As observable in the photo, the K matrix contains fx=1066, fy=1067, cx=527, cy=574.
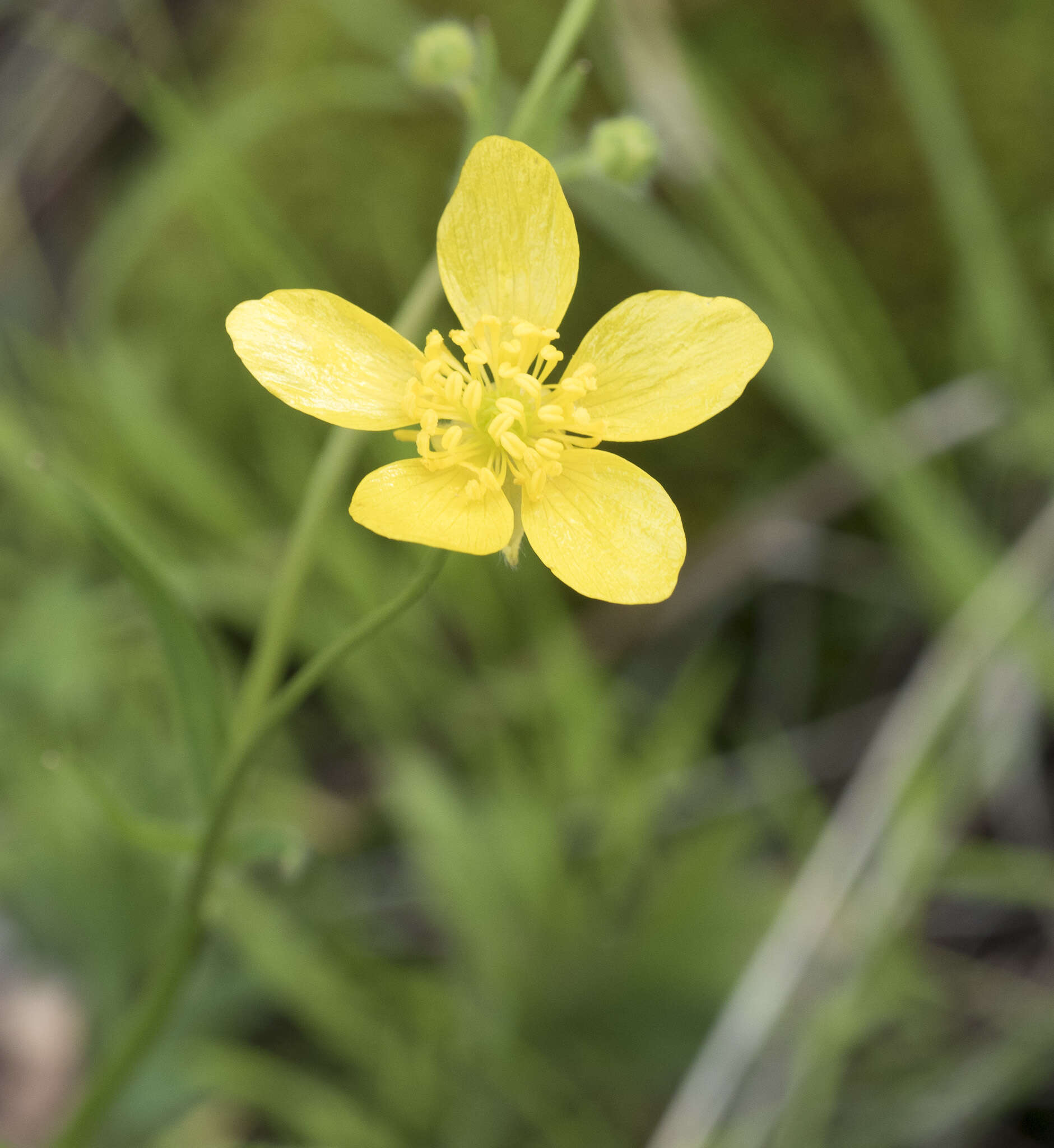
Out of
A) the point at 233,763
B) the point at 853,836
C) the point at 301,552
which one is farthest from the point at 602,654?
the point at 233,763

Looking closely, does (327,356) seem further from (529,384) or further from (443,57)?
(443,57)

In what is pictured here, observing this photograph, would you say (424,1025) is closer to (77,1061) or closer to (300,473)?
(77,1061)

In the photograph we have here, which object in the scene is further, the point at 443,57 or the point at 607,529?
the point at 443,57

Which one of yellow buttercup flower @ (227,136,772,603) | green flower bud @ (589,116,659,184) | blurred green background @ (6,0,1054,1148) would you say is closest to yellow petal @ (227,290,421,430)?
yellow buttercup flower @ (227,136,772,603)

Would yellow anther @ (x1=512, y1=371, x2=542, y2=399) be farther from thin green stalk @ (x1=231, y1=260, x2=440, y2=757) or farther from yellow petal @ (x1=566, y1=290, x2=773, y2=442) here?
thin green stalk @ (x1=231, y1=260, x2=440, y2=757)

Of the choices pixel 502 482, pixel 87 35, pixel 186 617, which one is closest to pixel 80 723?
pixel 186 617

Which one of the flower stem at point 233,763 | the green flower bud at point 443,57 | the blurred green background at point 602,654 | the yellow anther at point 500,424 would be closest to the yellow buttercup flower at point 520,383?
the yellow anther at point 500,424

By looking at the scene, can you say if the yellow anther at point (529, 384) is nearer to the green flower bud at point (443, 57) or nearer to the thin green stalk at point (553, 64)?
the thin green stalk at point (553, 64)

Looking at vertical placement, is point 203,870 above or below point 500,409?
below
